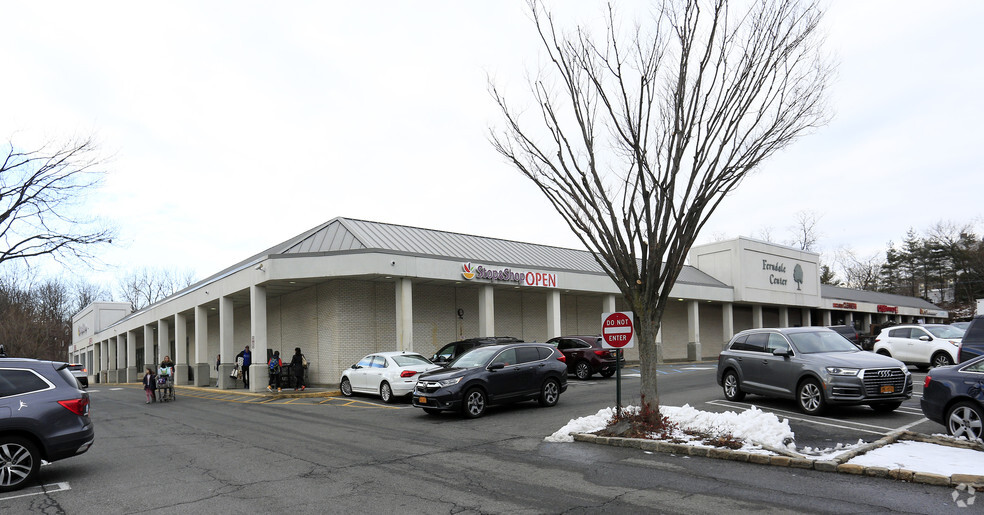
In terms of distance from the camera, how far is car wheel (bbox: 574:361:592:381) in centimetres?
2289

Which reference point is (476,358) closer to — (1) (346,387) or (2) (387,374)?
(2) (387,374)

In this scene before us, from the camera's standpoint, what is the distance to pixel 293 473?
8.79 meters

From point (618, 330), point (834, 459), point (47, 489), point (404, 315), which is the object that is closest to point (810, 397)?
point (618, 330)

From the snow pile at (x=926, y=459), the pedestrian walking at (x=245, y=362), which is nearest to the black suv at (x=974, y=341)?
the snow pile at (x=926, y=459)

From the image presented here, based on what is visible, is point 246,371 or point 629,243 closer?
point 629,243

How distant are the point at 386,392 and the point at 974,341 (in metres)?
15.1

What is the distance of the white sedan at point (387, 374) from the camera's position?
60.4 feet

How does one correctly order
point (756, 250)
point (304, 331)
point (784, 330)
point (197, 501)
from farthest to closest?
point (756, 250), point (304, 331), point (784, 330), point (197, 501)

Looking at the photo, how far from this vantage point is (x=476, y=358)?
15.1 metres

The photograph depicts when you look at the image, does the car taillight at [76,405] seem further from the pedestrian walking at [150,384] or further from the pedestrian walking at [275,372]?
the pedestrian walking at [150,384]

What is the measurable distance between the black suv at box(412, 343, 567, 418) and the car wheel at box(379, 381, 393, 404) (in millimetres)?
3766

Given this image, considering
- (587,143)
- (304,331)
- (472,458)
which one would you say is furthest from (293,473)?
(304,331)

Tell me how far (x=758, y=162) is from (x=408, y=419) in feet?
30.9

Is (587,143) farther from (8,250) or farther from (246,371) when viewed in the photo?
(8,250)
